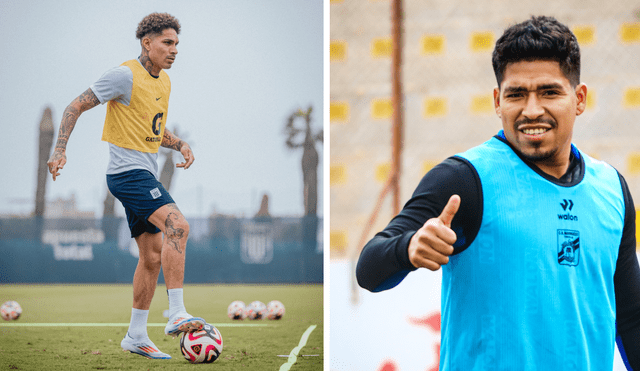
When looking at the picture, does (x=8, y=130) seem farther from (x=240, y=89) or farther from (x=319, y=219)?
(x=319, y=219)

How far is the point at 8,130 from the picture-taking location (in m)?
3.16

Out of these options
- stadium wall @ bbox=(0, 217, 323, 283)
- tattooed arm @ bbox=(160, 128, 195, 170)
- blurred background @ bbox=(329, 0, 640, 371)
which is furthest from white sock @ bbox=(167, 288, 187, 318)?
blurred background @ bbox=(329, 0, 640, 371)

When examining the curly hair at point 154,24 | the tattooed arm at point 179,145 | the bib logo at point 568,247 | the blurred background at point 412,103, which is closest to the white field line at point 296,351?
the blurred background at point 412,103

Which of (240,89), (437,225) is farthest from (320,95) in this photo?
(437,225)

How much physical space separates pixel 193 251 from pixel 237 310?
0.50 m

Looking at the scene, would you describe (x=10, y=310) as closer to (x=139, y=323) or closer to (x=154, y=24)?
(x=139, y=323)

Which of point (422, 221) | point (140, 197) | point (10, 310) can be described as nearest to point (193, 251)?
point (140, 197)

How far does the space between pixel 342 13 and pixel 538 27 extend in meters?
2.31

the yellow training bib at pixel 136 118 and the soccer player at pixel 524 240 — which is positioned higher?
the yellow training bib at pixel 136 118

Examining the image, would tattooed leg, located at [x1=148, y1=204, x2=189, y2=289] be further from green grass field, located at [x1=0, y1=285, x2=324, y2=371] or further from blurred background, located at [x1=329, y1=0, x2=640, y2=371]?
blurred background, located at [x1=329, y1=0, x2=640, y2=371]

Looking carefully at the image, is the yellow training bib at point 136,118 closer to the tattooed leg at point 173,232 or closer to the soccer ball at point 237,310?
the tattooed leg at point 173,232

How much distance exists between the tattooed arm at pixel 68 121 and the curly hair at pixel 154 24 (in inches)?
17.2

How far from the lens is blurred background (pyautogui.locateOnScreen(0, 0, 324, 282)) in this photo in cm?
309

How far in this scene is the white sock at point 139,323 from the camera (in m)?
2.98
